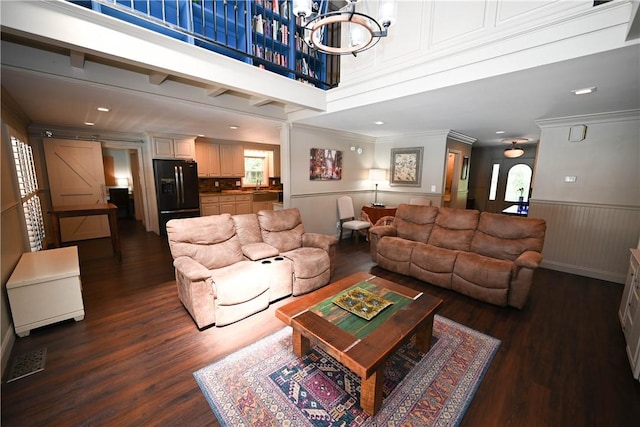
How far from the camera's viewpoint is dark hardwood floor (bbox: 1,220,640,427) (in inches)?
62.5

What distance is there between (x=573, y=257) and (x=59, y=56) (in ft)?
22.5

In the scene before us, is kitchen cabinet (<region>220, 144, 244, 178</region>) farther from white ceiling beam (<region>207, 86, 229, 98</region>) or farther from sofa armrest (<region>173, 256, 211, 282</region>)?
sofa armrest (<region>173, 256, 211, 282</region>)

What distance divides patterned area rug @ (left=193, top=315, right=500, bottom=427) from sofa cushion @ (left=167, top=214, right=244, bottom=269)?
1099 mm

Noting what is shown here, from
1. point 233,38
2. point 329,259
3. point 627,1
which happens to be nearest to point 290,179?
point 329,259

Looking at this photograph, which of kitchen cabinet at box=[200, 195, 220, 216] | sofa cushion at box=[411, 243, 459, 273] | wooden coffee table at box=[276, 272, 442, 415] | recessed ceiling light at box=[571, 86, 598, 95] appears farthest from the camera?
kitchen cabinet at box=[200, 195, 220, 216]

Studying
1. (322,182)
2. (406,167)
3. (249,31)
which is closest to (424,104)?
(249,31)

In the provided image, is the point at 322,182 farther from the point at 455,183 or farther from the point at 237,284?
the point at 237,284

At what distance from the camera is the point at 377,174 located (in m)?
6.02

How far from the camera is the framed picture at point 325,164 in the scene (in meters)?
5.06

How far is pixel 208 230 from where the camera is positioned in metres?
2.94

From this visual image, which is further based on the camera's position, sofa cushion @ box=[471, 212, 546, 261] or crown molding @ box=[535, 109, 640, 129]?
crown molding @ box=[535, 109, 640, 129]

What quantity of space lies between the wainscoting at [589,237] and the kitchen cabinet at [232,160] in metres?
6.74

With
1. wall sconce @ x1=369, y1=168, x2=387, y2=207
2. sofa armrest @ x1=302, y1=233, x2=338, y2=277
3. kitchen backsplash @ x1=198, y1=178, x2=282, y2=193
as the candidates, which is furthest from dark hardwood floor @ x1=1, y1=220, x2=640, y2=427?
kitchen backsplash @ x1=198, y1=178, x2=282, y2=193

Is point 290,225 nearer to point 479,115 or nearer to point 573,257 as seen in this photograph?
point 479,115
